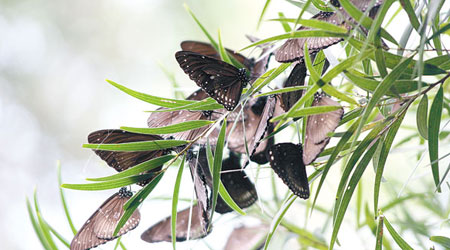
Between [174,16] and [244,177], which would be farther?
[174,16]

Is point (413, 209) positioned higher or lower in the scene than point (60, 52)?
lower

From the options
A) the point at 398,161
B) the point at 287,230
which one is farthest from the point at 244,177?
the point at 398,161

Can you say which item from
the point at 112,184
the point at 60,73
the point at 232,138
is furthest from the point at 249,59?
the point at 60,73

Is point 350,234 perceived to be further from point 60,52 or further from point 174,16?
point 60,52

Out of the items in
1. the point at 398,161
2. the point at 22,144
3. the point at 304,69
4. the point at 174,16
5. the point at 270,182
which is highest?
the point at 174,16

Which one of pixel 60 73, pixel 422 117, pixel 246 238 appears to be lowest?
pixel 246 238

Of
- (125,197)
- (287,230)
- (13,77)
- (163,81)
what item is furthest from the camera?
(13,77)

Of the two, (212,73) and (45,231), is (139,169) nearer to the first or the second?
(212,73)

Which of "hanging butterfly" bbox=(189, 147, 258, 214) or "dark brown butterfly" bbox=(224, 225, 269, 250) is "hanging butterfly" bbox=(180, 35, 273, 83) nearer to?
"hanging butterfly" bbox=(189, 147, 258, 214)
